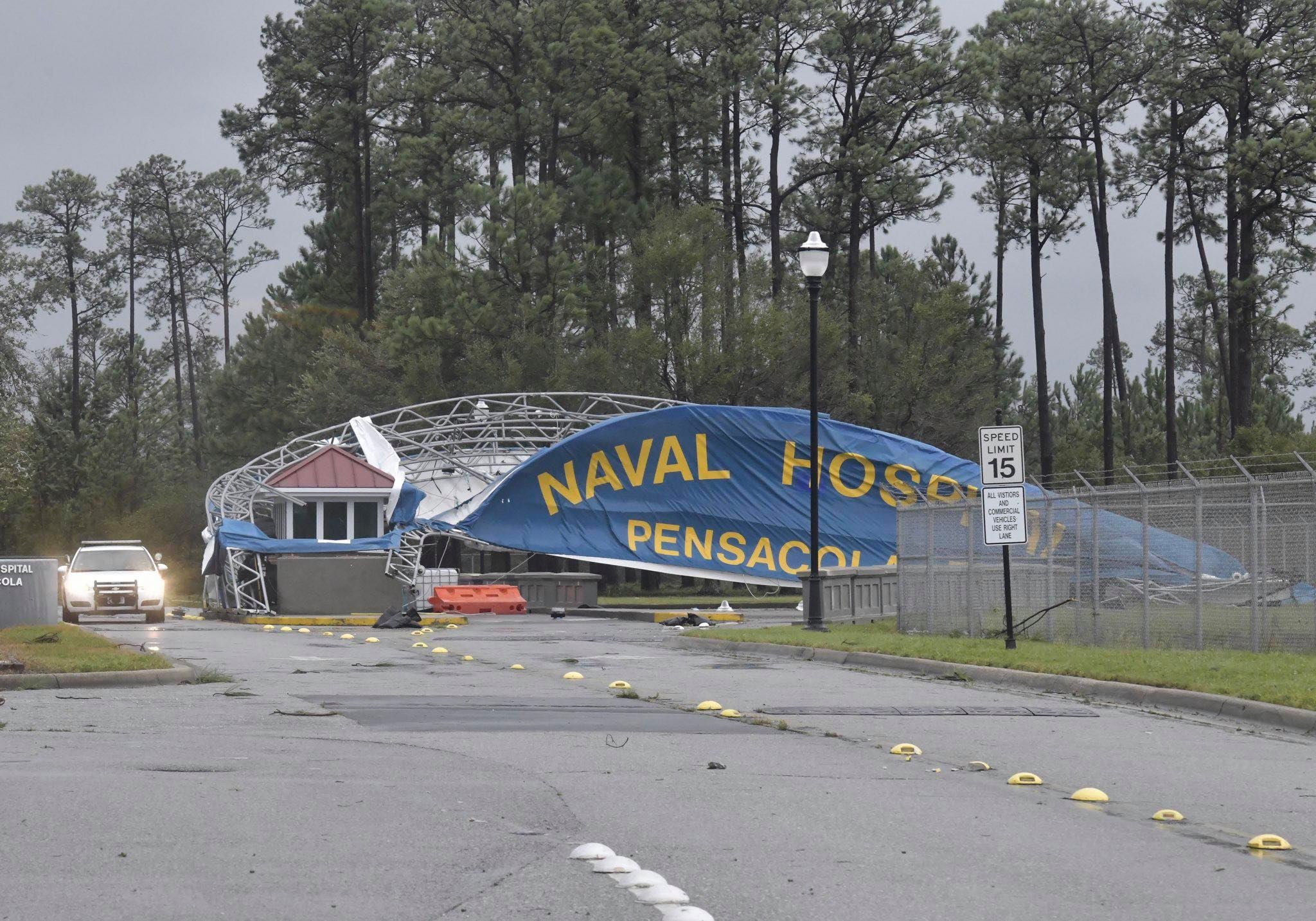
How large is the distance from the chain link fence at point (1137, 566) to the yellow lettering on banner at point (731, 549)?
16.4m

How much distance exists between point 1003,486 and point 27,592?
43.8 feet

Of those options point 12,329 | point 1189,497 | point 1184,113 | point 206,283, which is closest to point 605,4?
point 1184,113

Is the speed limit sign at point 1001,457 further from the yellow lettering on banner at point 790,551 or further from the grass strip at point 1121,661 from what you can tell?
the yellow lettering on banner at point 790,551

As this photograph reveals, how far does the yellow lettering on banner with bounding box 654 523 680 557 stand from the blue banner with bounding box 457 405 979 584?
3 centimetres

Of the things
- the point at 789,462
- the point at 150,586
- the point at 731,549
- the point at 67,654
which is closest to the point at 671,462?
the point at 731,549

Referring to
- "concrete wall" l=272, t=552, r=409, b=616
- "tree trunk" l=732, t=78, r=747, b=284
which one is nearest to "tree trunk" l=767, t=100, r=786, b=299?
"tree trunk" l=732, t=78, r=747, b=284

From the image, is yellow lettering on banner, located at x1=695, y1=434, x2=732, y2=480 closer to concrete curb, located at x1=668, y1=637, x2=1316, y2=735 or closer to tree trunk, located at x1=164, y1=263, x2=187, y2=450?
concrete curb, located at x1=668, y1=637, x2=1316, y2=735

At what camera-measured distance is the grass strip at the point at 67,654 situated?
16359mm

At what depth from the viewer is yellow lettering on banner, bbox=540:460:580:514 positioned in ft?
141

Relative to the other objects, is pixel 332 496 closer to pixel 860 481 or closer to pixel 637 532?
pixel 637 532

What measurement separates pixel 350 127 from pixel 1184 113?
33.8 m

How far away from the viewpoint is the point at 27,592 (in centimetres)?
2245

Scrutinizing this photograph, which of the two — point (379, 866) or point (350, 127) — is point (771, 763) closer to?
point (379, 866)

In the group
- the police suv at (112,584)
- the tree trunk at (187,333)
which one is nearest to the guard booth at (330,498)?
the police suv at (112,584)
